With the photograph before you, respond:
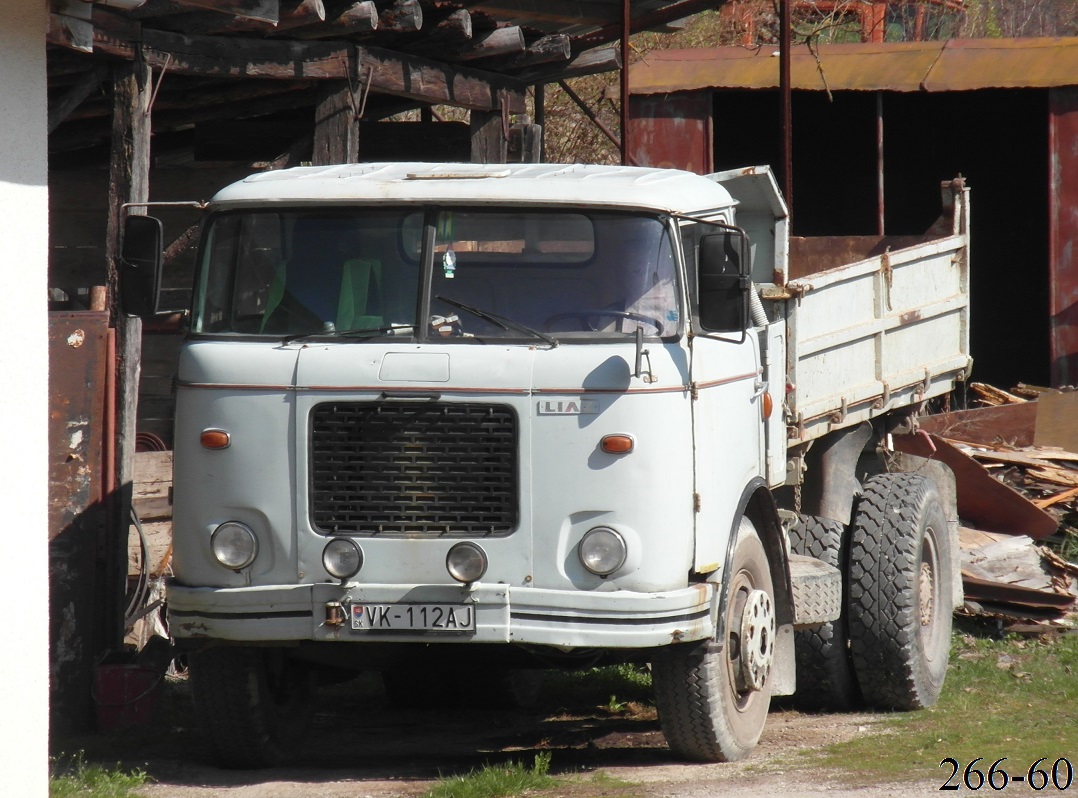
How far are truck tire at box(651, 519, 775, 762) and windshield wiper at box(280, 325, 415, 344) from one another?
1631 millimetres

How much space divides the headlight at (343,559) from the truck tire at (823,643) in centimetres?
276

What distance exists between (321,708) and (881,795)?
3454mm

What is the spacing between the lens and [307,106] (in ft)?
39.8

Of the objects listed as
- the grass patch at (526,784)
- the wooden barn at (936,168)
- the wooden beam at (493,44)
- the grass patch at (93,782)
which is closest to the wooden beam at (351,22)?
the wooden beam at (493,44)

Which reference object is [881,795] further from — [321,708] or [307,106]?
[307,106]

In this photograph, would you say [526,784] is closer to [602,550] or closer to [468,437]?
[602,550]

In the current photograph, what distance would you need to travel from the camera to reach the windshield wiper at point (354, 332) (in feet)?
19.1

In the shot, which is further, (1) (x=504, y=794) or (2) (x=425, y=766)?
(2) (x=425, y=766)

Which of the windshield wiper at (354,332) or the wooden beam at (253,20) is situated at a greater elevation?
the wooden beam at (253,20)

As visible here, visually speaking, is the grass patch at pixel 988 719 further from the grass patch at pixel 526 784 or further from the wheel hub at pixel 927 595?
the grass patch at pixel 526 784

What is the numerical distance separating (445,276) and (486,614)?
133 centimetres

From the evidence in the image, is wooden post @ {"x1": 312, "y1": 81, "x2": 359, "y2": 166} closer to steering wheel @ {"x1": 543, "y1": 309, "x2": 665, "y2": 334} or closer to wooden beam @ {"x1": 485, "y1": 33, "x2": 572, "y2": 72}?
wooden beam @ {"x1": 485, "y1": 33, "x2": 572, "y2": 72}

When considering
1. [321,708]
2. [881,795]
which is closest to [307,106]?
[321,708]

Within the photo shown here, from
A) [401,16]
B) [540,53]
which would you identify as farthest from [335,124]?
[540,53]
